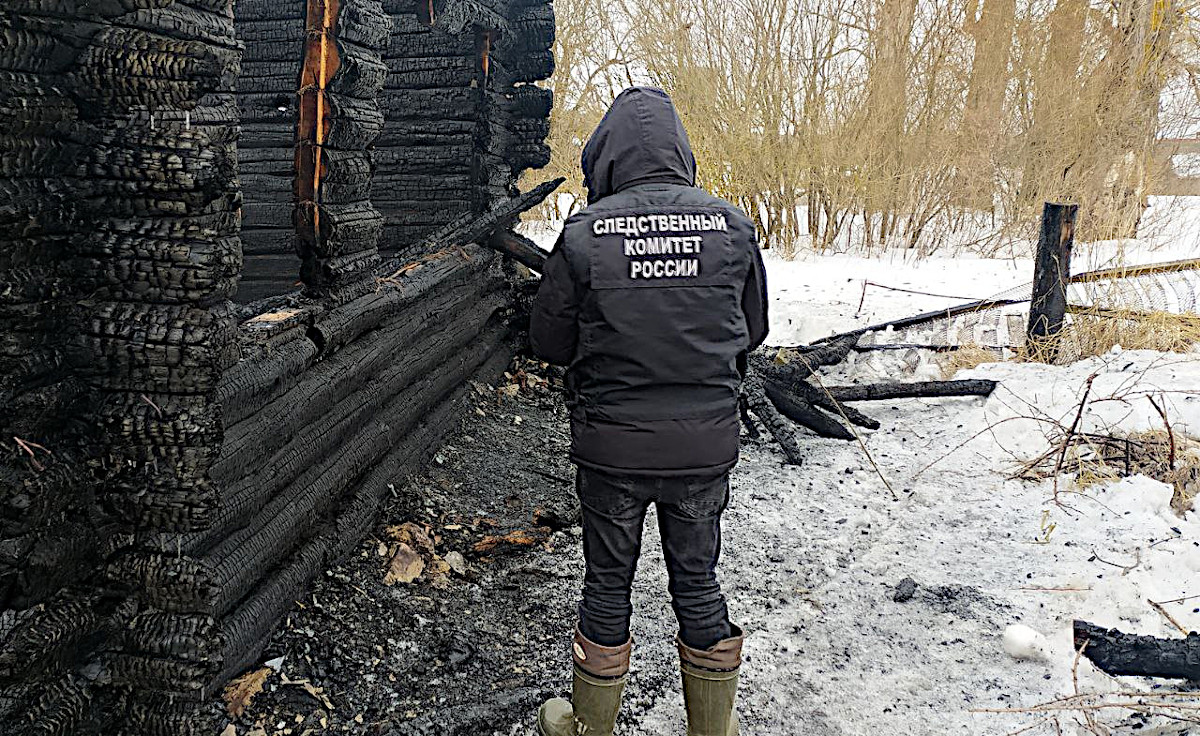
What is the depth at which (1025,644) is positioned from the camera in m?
3.74

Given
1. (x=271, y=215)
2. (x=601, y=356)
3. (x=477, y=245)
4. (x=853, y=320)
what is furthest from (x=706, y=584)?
(x=853, y=320)

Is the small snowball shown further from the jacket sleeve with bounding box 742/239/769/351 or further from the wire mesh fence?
the wire mesh fence

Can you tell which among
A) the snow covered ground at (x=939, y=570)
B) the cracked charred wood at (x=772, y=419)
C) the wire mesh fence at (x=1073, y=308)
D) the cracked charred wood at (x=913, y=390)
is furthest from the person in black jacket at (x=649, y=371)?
the wire mesh fence at (x=1073, y=308)

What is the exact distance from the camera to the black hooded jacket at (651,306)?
287cm

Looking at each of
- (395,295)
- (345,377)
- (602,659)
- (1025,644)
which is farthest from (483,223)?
(1025,644)

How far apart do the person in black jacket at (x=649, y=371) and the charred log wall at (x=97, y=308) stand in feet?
3.97

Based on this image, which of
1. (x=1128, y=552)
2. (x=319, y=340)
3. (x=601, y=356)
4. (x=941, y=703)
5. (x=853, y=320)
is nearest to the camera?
(x=601, y=356)

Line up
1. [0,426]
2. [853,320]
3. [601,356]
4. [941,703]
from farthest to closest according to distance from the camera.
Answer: [853,320] < [941,703] < [601,356] < [0,426]

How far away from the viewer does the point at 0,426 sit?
8.72 feet

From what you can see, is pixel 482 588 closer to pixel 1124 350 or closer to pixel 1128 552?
pixel 1128 552

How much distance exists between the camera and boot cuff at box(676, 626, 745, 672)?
3.04 meters

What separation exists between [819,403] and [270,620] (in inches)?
184

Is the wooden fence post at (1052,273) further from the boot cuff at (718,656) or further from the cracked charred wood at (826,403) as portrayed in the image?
the boot cuff at (718,656)

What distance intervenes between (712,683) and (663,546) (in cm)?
50
